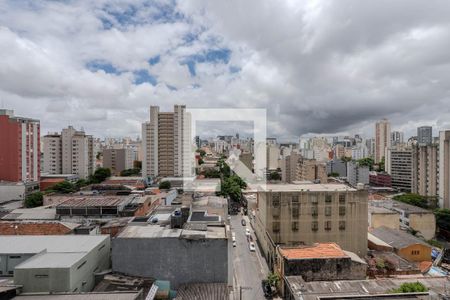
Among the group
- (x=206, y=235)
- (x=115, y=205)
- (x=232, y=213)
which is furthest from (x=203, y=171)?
(x=206, y=235)

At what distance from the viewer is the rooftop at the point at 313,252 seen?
11.9m

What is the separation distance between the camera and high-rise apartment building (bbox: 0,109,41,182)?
2995 cm

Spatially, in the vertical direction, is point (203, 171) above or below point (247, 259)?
above

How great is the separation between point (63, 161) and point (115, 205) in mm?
29486

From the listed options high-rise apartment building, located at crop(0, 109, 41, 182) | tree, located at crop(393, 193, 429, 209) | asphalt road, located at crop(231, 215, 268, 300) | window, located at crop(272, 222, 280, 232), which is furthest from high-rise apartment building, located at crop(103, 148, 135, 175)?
tree, located at crop(393, 193, 429, 209)

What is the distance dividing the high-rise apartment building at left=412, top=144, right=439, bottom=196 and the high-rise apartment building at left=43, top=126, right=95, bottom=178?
41413mm

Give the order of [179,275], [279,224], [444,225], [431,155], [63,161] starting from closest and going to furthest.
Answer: [179,275] → [279,224] → [444,225] → [431,155] → [63,161]

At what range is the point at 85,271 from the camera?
9.33 m

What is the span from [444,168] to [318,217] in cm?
1974

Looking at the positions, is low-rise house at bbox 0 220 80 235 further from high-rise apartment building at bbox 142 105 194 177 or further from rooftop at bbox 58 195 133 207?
high-rise apartment building at bbox 142 105 194 177

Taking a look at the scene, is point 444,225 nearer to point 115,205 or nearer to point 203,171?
point 115,205

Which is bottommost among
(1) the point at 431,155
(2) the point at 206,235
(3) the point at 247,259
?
(3) the point at 247,259

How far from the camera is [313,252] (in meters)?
12.4

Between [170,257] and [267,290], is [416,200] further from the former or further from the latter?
[170,257]
